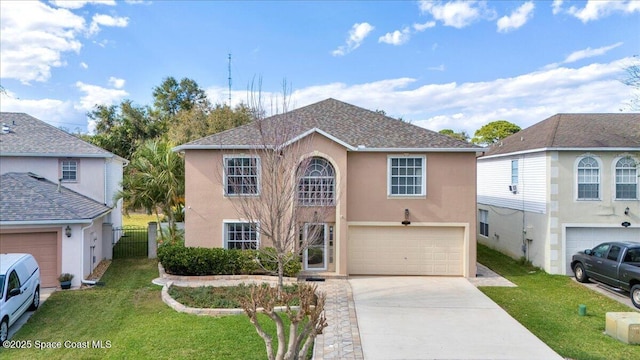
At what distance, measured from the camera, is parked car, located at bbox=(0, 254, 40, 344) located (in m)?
8.98

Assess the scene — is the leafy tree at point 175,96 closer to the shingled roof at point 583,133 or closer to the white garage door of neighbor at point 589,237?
the shingled roof at point 583,133

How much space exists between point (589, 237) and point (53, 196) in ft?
73.8

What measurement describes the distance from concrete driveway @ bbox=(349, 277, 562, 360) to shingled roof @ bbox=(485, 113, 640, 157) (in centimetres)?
800

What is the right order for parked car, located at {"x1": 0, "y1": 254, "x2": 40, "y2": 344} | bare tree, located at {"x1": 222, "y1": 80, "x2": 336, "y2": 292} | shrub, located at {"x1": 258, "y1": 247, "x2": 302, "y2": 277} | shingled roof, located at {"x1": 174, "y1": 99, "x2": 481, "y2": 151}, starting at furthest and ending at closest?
shingled roof, located at {"x1": 174, "y1": 99, "x2": 481, "y2": 151}, shrub, located at {"x1": 258, "y1": 247, "x2": 302, "y2": 277}, bare tree, located at {"x1": 222, "y1": 80, "x2": 336, "y2": 292}, parked car, located at {"x1": 0, "y1": 254, "x2": 40, "y2": 344}

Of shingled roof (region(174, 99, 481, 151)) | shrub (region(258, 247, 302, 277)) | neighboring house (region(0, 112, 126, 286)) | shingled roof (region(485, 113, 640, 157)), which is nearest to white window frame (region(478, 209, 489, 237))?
shingled roof (region(485, 113, 640, 157))

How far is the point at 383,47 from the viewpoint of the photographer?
74.1 feet

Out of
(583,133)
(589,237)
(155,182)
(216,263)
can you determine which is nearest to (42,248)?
(155,182)

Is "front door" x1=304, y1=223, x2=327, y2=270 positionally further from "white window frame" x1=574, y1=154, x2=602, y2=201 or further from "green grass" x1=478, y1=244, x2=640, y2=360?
"white window frame" x1=574, y1=154, x2=602, y2=201

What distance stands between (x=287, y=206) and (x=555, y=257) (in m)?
12.7

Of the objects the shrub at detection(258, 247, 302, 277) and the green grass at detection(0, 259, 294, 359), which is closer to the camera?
the green grass at detection(0, 259, 294, 359)

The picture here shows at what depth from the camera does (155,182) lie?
56.6ft

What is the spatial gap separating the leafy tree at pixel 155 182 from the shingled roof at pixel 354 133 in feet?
8.66

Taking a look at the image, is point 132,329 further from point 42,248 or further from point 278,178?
point 42,248

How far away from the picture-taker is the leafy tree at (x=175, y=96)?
48688 mm
